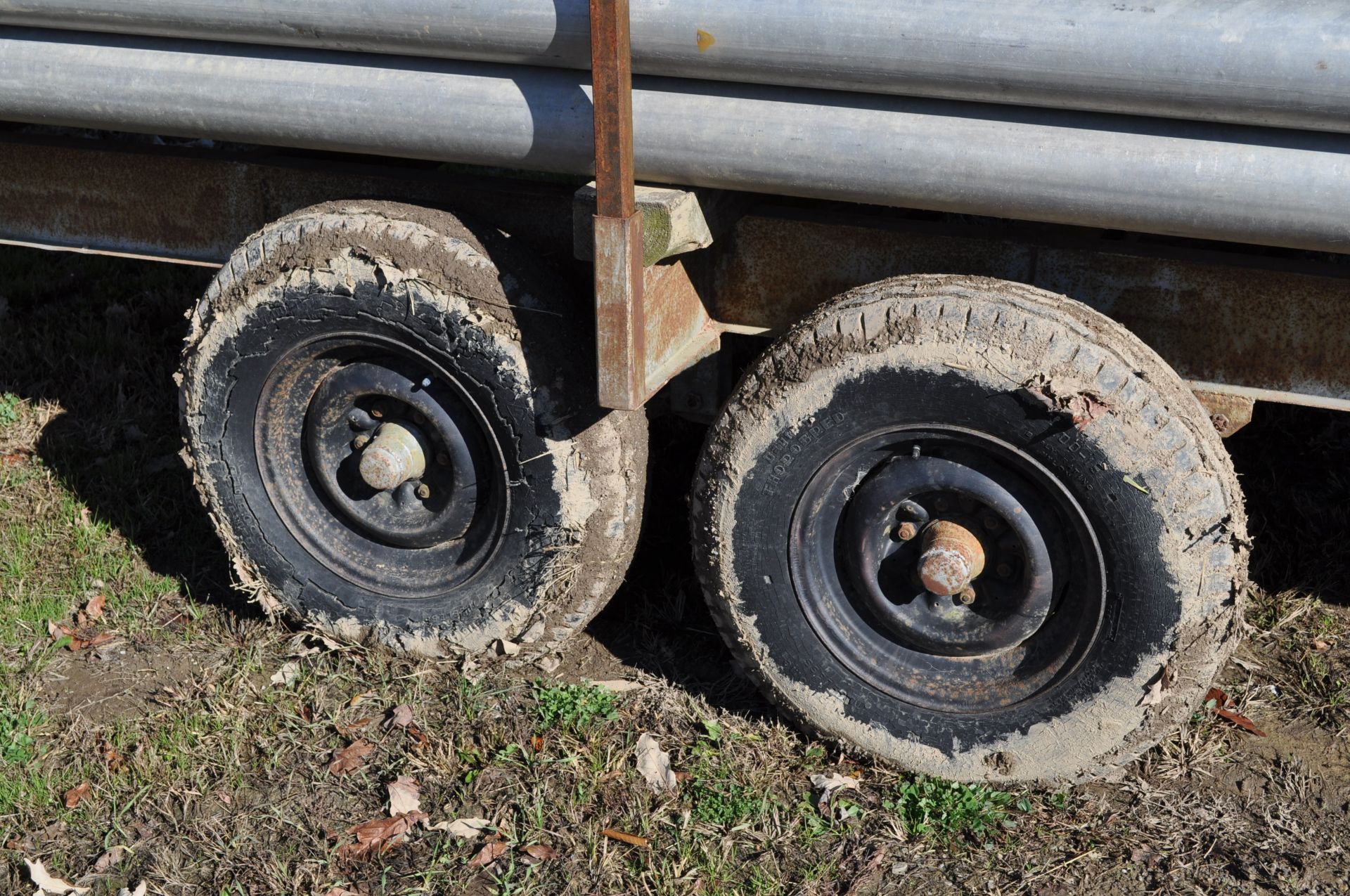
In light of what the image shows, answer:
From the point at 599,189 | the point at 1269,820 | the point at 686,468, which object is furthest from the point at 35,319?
the point at 1269,820

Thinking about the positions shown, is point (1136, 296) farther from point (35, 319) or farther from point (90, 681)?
point (35, 319)

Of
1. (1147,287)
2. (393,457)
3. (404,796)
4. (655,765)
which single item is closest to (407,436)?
(393,457)

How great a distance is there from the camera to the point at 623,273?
279 cm

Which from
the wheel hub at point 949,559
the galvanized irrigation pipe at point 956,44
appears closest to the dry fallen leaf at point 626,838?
the wheel hub at point 949,559

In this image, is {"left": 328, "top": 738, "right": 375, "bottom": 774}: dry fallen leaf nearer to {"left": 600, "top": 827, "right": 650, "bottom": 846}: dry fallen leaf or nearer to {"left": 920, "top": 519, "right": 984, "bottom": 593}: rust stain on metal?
{"left": 600, "top": 827, "right": 650, "bottom": 846}: dry fallen leaf

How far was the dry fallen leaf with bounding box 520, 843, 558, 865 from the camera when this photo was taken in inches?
Answer: 120

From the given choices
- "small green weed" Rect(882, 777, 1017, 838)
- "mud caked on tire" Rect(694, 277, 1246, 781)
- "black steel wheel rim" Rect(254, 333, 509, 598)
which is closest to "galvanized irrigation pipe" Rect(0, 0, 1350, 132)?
"mud caked on tire" Rect(694, 277, 1246, 781)

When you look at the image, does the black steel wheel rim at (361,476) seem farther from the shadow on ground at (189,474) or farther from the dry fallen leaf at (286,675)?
the shadow on ground at (189,474)

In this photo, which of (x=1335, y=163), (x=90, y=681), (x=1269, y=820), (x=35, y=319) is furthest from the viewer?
(x=35, y=319)

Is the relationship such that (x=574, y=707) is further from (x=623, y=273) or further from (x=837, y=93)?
(x=837, y=93)

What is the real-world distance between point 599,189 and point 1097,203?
1045mm

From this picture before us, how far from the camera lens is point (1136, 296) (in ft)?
9.64

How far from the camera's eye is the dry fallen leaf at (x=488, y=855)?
305 cm

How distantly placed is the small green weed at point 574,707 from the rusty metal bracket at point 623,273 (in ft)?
3.15
